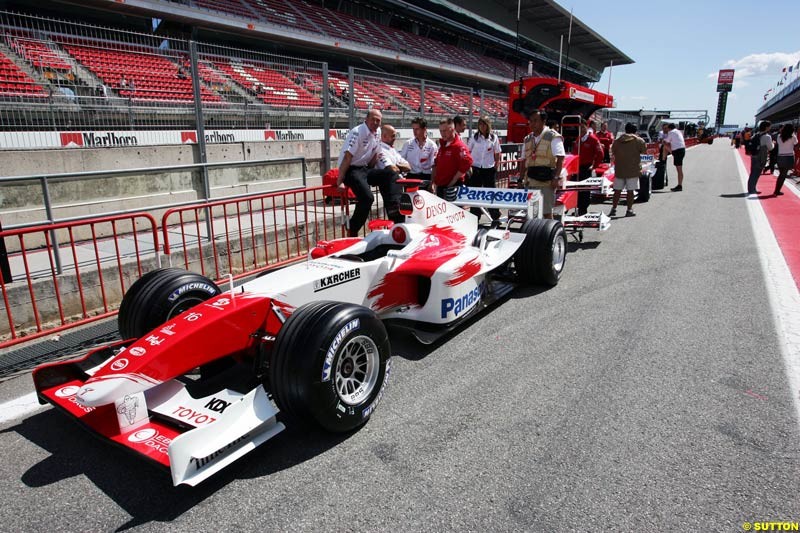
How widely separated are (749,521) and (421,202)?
317 centimetres

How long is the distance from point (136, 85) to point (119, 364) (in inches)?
240

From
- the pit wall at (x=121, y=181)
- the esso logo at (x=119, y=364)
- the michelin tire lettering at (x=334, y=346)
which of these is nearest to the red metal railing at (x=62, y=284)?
the pit wall at (x=121, y=181)

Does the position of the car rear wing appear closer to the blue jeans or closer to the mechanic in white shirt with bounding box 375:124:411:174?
the mechanic in white shirt with bounding box 375:124:411:174

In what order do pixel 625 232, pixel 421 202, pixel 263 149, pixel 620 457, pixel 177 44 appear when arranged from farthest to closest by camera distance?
pixel 263 149 < pixel 625 232 < pixel 177 44 < pixel 421 202 < pixel 620 457

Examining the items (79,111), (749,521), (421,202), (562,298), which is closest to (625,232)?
(562,298)

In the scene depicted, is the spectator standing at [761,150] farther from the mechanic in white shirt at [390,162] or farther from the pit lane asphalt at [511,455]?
the mechanic in white shirt at [390,162]

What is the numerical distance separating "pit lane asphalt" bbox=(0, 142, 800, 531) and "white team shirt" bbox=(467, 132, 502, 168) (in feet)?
13.8

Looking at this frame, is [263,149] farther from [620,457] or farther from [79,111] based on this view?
[620,457]

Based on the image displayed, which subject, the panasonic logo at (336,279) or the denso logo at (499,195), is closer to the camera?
the panasonic logo at (336,279)

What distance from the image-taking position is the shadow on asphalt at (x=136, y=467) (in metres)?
2.33

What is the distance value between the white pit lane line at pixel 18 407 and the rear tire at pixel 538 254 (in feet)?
14.0

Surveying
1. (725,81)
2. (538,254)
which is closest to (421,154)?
(538,254)

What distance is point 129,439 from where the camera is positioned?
7.92ft

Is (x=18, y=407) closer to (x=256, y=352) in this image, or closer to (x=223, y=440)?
(x=256, y=352)
